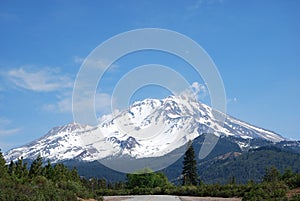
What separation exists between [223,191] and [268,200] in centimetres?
1678

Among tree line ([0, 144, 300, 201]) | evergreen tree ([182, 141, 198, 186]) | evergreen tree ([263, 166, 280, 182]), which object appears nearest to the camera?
tree line ([0, 144, 300, 201])

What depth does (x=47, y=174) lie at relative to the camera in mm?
44438

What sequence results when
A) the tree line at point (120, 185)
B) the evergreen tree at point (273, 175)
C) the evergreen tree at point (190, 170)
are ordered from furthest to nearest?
the evergreen tree at point (190, 170) < the evergreen tree at point (273, 175) < the tree line at point (120, 185)

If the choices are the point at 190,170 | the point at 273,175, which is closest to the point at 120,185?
the point at 190,170

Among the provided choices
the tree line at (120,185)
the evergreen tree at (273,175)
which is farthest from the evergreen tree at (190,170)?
the evergreen tree at (273,175)

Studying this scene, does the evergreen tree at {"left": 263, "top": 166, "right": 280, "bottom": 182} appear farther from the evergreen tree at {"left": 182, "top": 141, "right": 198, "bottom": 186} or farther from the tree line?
the evergreen tree at {"left": 182, "top": 141, "right": 198, "bottom": 186}

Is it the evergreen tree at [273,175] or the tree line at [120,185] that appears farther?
the evergreen tree at [273,175]

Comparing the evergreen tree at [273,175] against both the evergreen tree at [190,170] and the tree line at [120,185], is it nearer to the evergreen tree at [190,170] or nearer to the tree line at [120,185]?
the tree line at [120,185]

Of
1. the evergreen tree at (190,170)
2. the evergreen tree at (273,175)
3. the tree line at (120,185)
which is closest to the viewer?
the tree line at (120,185)

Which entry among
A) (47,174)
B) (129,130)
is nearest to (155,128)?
(129,130)

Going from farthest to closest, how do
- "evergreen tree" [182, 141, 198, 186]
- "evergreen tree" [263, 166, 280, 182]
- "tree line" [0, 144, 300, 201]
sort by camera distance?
"evergreen tree" [182, 141, 198, 186], "evergreen tree" [263, 166, 280, 182], "tree line" [0, 144, 300, 201]

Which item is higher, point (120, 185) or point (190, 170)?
point (190, 170)

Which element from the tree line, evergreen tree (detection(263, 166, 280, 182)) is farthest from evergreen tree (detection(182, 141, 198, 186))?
evergreen tree (detection(263, 166, 280, 182))

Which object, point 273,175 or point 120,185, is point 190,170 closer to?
point 273,175
